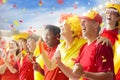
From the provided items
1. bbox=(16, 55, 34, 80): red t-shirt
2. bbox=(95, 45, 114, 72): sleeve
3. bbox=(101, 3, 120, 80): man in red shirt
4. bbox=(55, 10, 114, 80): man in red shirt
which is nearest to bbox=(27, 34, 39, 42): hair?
bbox=(16, 55, 34, 80): red t-shirt

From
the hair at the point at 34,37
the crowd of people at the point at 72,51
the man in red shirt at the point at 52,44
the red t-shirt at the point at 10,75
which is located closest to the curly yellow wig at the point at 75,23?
the crowd of people at the point at 72,51

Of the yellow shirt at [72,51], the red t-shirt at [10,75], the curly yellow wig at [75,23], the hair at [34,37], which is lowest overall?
the red t-shirt at [10,75]

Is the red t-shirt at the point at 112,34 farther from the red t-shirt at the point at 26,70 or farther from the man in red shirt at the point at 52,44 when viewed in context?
the red t-shirt at the point at 26,70

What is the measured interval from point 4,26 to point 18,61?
2.61ft

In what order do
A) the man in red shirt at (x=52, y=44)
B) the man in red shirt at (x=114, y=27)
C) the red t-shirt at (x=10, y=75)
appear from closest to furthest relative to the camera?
the man in red shirt at (x=114, y=27)
the man in red shirt at (x=52, y=44)
the red t-shirt at (x=10, y=75)

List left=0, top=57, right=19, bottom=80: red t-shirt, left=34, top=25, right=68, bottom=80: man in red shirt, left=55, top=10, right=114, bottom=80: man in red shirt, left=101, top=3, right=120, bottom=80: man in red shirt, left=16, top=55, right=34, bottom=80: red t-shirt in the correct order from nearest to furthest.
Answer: left=55, top=10, right=114, bottom=80: man in red shirt → left=101, top=3, right=120, bottom=80: man in red shirt → left=34, top=25, right=68, bottom=80: man in red shirt → left=16, top=55, right=34, bottom=80: red t-shirt → left=0, top=57, right=19, bottom=80: red t-shirt

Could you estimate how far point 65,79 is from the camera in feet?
8.94

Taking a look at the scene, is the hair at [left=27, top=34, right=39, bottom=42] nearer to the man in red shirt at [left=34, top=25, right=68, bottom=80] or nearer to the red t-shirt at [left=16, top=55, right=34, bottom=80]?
the red t-shirt at [left=16, top=55, right=34, bottom=80]

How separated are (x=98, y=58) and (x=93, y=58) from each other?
0.11 ft

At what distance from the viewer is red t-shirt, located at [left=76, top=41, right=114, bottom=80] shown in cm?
199

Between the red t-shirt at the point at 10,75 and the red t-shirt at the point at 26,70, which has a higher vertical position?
the red t-shirt at the point at 26,70

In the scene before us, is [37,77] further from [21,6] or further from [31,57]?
[21,6]

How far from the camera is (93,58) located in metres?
2.04

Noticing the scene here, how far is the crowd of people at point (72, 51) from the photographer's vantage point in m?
2.01
